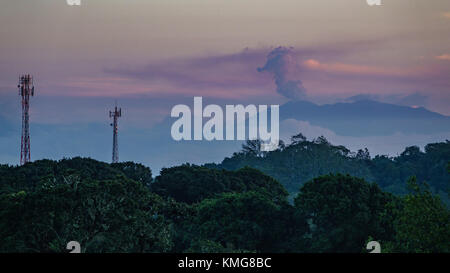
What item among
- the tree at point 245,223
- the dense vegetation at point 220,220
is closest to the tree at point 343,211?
the dense vegetation at point 220,220

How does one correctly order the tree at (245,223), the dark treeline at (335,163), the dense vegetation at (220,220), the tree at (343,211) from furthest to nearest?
1. the dark treeline at (335,163)
2. the tree at (245,223)
3. the tree at (343,211)
4. the dense vegetation at (220,220)

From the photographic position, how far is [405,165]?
63719mm

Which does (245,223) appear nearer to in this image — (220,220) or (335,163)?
(220,220)

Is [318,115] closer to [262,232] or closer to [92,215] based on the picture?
[262,232]

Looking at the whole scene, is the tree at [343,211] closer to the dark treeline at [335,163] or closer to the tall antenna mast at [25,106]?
the tall antenna mast at [25,106]

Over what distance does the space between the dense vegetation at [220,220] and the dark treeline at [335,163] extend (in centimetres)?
3284

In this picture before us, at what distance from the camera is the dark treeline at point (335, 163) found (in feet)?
205

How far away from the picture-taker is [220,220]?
28.0 m

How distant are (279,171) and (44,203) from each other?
43900 millimetres

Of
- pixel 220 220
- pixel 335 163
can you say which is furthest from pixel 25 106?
pixel 335 163

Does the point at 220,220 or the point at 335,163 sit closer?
the point at 220,220

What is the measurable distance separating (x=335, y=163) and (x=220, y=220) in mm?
41491

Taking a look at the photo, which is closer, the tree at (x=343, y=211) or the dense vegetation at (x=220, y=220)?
the dense vegetation at (x=220, y=220)

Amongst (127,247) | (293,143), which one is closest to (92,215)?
(127,247)
